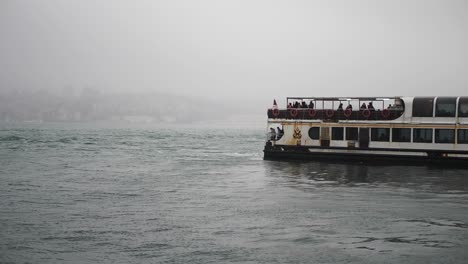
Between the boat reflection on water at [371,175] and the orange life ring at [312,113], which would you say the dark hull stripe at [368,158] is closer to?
the boat reflection on water at [371,175]

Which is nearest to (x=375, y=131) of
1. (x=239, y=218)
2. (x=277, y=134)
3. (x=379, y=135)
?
(x=379, y=135)

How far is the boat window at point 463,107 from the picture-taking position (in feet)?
122

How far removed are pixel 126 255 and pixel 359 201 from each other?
1247 centimetres

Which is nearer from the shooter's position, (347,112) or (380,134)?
(380,134)

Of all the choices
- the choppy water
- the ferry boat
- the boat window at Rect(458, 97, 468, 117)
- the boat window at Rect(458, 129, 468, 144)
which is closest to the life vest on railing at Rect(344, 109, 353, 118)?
the ferry boat

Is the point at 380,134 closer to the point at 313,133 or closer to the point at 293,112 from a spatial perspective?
the point at 313,133

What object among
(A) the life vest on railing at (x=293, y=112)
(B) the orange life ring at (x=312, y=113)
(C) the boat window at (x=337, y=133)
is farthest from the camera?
(A) the life vest on railing at (x=293, y=112)

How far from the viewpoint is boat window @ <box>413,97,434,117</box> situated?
38188 millimetres

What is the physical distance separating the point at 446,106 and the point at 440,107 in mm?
399

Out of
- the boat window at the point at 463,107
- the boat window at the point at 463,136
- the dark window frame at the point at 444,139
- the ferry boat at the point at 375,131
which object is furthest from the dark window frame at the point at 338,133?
the boat window at the point at 463,107

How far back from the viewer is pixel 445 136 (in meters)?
37.7

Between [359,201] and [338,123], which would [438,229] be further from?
[338,123]

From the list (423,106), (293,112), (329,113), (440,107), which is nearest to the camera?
(440,107)

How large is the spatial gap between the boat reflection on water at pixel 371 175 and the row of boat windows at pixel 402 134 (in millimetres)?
2073
